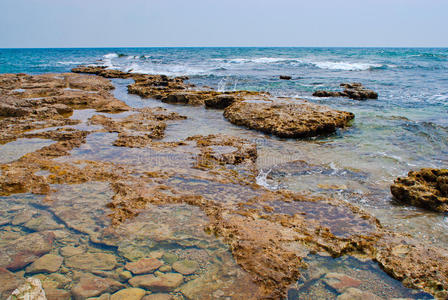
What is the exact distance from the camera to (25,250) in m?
2.71

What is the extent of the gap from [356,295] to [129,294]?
1865 millimetres

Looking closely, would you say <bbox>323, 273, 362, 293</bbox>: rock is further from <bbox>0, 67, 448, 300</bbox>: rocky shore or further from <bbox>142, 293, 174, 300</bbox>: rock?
<bbox>142, 293, 174, 300</bbox>: rock

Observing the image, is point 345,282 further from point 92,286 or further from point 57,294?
point 57,294

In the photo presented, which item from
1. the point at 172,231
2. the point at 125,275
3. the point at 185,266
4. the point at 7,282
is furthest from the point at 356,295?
the point at 7,282

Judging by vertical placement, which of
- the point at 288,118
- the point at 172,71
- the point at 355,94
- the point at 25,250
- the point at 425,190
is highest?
the point at 172,71

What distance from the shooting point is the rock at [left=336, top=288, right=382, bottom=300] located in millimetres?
2328

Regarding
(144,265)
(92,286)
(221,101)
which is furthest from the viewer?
(221,101)

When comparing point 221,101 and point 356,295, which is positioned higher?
point 221,101

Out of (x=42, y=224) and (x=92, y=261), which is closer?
(x=92, y=261)

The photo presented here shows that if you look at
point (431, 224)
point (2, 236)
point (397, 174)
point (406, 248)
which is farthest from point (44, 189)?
point (397, 174)

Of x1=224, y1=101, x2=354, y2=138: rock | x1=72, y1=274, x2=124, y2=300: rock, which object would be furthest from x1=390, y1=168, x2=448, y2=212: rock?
x1=72, y1=274, x2=124, y2=300: rock

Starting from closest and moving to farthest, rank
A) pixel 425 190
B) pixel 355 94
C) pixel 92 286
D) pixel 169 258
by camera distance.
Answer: pixel 92 286 < pixel 169 258 < pixel 425 190 < pixel 355 94

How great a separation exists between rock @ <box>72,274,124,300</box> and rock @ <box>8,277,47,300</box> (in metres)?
0.27

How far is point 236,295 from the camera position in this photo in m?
2.30
